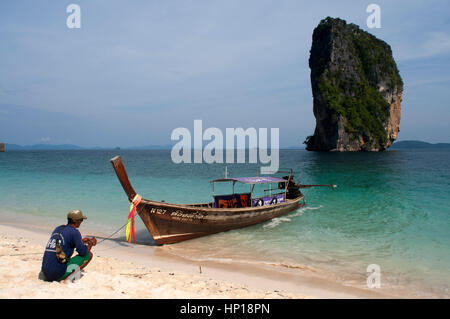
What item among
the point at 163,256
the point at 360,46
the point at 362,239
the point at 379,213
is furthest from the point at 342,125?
the point at 163,256

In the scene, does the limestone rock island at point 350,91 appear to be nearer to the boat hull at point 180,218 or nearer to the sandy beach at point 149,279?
the boat hull at point 180,218

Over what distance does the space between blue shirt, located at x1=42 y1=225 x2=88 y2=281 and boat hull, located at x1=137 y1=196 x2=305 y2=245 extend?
14.0ft

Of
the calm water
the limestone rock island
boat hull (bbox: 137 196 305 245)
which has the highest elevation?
the limestone rock island

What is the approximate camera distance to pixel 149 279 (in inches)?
254

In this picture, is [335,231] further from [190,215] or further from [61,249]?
[61,249]

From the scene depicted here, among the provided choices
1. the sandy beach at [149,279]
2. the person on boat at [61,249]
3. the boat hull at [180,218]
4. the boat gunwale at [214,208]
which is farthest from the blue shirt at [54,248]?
the boat gunwale at [214,208]

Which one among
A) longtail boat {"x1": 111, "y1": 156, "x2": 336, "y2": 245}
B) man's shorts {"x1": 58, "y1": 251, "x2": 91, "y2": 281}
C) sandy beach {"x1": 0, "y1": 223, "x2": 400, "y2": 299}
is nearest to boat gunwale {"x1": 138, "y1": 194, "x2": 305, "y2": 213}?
longtail boat {"x1": 111, "y1": 156, "x2": 336, "y2": 245}

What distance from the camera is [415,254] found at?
33.2 ft

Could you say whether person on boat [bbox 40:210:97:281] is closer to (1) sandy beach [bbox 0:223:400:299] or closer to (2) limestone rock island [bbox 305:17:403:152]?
(1) sandy beach [bbox 0:223:400:299]

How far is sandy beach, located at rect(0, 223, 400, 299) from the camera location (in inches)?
210

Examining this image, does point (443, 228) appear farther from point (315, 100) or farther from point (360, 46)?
point (360, 46)

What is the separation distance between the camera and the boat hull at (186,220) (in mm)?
10023

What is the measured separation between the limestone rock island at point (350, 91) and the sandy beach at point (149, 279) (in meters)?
84.7

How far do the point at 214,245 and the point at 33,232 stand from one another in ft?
26.2
